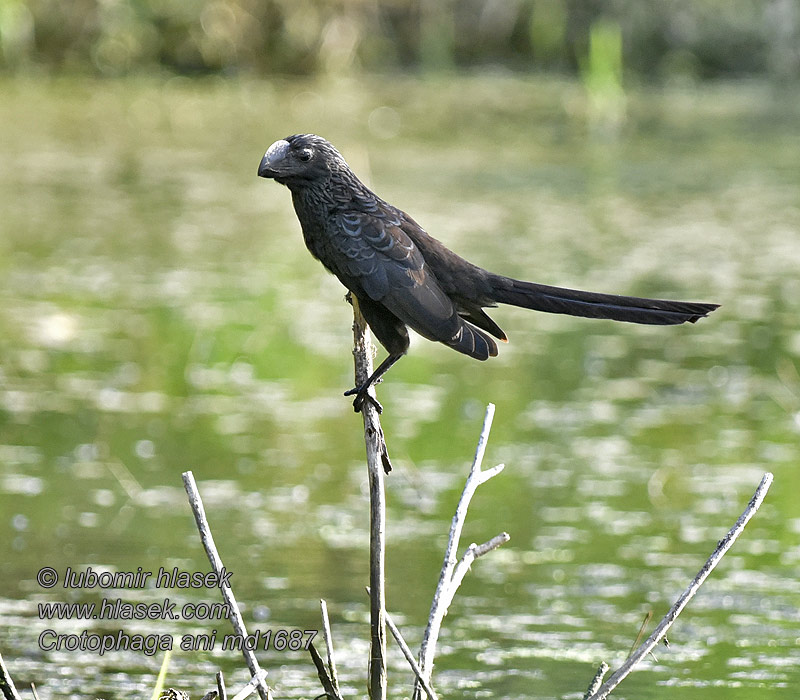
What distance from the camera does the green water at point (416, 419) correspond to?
4.52 meters

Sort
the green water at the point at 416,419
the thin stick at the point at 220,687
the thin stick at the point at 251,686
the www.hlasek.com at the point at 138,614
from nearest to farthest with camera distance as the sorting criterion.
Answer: the thin stick at the point at 251,686
the thin stick at the point at 220,687
the www.hlasek.com at the point at 138,614
the green water at the point at 416,419

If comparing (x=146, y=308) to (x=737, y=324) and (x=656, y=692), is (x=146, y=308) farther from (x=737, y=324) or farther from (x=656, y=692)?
(x=656, y=692)

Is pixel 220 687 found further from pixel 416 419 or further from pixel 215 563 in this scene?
pixel 416 419

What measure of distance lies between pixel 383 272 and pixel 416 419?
3098 mm

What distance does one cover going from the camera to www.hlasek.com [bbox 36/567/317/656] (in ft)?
14.2

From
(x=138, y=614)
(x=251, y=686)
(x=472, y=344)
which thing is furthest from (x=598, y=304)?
(x=138, y=614)

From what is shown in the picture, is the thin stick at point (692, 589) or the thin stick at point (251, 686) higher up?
the thin stick at point (692, 589)

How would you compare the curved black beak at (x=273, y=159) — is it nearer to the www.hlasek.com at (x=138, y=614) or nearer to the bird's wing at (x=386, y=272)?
the bird's wing at (x=386, y=272)

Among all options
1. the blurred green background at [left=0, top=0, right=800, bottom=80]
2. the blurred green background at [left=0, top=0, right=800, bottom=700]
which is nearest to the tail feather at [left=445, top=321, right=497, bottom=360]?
the blurred green background at [left=0, top=0, right=800, bottom=700]

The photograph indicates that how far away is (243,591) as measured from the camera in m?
4.78

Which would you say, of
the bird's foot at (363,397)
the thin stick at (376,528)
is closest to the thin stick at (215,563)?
the thin stick at (376,528)

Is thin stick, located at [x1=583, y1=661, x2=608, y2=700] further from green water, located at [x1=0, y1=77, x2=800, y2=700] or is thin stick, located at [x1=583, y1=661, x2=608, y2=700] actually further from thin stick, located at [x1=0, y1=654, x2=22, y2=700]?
thin stick, located at [x1=0, y1=654, x2=22, y2=700]

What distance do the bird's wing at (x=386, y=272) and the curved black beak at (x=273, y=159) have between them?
0.63 feet

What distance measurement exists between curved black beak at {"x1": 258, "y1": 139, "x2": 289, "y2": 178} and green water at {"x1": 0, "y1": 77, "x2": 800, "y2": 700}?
143 cm
